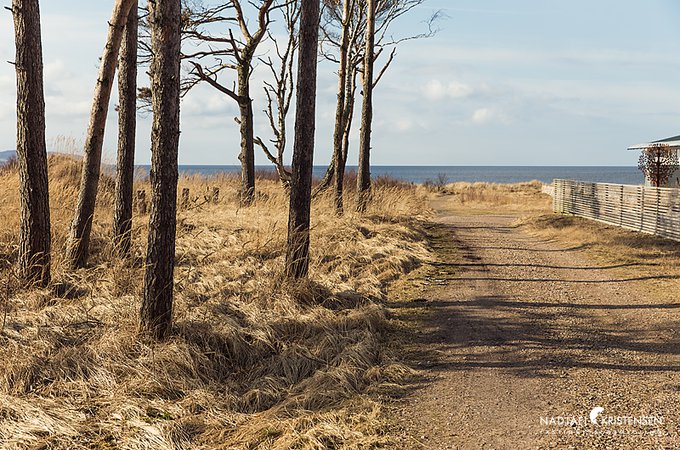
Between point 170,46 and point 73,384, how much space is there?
310 centimetres

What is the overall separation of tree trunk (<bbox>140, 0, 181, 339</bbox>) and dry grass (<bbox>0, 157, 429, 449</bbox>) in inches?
10.1

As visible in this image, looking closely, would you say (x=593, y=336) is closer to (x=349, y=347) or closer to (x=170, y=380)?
(x=349, y=347)

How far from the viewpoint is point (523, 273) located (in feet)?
34.0

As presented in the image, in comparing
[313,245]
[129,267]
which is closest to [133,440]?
[129,267]

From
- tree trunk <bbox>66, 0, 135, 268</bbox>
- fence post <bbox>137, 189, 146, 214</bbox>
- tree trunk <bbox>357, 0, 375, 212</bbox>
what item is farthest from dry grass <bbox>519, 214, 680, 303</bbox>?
fence post <bbox>137, 189, 146, 214</bbox>

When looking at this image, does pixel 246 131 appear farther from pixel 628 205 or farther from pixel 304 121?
pixel 628 205

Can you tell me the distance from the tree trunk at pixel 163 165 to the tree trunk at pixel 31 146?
2392mm

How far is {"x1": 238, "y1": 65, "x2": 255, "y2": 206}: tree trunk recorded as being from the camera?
669 inches

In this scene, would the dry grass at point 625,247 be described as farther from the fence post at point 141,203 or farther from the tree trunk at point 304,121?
the fence post at point 141,203

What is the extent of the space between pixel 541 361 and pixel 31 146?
255 inches

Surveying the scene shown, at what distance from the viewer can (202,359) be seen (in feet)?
18.5

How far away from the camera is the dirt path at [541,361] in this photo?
451 centimetres

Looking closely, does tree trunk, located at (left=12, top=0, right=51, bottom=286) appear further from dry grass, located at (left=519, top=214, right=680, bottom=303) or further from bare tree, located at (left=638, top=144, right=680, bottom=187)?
bare tree, located at (left=638, top=144, right=680, bottom=187)

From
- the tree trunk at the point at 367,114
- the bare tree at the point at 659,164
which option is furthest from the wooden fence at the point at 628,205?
the tree trunk at the point at 367,114
